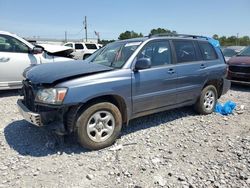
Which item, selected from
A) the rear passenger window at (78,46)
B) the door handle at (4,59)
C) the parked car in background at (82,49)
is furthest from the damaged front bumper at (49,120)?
the rear passenger window at (78,46)

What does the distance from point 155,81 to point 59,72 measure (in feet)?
5.37

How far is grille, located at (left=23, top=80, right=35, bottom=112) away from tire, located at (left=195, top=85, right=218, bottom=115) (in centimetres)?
342

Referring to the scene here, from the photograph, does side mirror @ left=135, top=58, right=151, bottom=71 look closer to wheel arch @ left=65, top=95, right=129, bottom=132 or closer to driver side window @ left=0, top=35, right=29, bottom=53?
wheel arch @ left=65, top=95, right=129, bottom=132

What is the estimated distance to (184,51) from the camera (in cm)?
507

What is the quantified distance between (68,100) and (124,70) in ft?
3.48

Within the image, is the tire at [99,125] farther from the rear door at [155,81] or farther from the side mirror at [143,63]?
the side mirror at [143,63]

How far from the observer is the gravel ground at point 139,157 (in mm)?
3094

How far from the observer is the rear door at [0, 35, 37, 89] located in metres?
6.58

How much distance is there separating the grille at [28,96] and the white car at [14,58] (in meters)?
2.89

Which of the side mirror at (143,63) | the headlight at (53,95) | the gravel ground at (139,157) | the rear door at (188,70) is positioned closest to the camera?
the gravel ground at (139,157)

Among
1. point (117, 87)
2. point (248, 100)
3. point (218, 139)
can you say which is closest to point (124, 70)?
point (117, 87)

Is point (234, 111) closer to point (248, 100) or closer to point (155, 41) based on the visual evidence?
point (248, 100)

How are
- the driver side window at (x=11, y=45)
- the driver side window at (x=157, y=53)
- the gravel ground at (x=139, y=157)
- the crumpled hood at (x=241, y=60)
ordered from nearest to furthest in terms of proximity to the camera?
1. the gravel ground at (x=139, y=157)
2. the driver side window at (x=157, y=53)
3. the driver side window at (x=11, y=45)
4. the crumpled hood at (x=241, y=60)

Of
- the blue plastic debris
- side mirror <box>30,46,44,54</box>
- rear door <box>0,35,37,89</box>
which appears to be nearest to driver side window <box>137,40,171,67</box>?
the blue plastic debris
